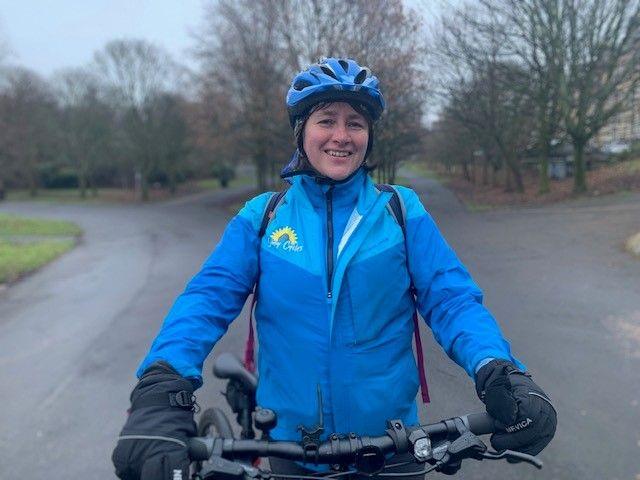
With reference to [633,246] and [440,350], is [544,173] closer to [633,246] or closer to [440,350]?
[633,246]

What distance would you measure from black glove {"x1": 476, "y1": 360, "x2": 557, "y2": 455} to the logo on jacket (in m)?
0.79

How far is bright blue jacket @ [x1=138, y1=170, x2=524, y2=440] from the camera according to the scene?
2016 millimetres

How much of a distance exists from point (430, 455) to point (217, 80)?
28.6m

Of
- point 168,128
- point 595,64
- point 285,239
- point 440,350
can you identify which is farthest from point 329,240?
point 168,128

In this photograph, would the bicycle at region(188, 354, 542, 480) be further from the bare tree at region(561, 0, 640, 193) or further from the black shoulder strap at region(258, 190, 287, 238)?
the bare tree at region(561, 0, 640, 193)

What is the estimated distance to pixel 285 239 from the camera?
6.90 feet

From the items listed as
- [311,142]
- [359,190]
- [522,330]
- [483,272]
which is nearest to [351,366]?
[359,190]

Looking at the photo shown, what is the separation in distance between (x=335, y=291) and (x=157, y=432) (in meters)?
0.72

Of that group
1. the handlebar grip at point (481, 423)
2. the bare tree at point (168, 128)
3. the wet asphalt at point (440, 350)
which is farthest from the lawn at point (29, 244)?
the bare tree at point (168, 128)

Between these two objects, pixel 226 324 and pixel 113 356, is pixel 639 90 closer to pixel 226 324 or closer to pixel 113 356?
pixel 113 356

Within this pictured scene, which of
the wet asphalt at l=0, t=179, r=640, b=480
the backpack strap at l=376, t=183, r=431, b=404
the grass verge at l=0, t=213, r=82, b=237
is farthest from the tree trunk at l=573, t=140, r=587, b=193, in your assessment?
the backpack strap at l=376, t=183, r=431, b=404

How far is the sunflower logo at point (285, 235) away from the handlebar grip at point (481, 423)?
815 millimetres

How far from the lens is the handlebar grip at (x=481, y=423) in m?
1.74

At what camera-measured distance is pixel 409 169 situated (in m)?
4.50
